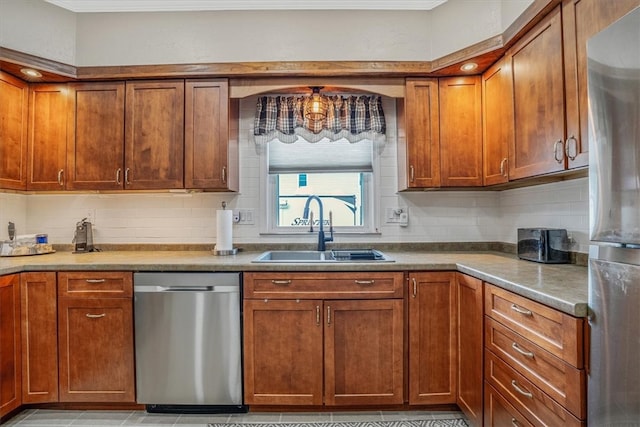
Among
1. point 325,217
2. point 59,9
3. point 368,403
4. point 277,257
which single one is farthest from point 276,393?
point 59,9

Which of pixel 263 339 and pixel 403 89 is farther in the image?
pixel 403 89

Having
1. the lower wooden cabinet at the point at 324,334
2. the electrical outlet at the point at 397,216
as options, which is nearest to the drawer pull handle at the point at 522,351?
the lower wooden cabinet at the point at 324,334

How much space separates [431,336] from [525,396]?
2.18ft

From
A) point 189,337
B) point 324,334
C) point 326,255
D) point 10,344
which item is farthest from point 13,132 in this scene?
point 324,334

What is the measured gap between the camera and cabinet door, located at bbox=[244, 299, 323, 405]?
2.01 meters

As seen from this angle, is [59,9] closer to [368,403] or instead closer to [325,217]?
[325,217]

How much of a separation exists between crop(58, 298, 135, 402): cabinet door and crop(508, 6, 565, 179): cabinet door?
247 centimetres

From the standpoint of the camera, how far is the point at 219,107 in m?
2.37

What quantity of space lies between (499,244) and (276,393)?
1.93m

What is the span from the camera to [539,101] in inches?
69.4

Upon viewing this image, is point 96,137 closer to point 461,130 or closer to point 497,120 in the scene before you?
point 461,130

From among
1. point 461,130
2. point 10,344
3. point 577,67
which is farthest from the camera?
point 461,130

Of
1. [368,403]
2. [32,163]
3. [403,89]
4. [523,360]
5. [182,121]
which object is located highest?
[403,89]

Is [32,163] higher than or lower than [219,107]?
lower
